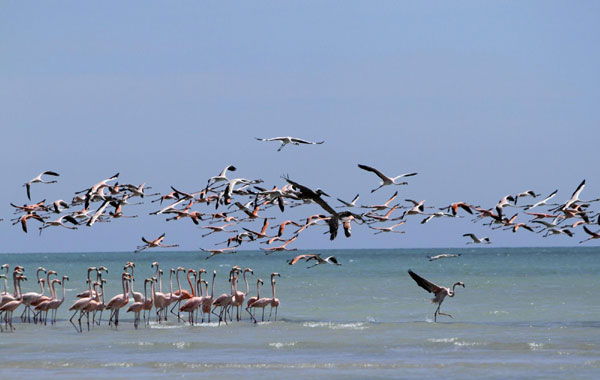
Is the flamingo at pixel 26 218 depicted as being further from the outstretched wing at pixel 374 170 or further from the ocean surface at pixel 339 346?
the outstretched wing at pixel 374 170

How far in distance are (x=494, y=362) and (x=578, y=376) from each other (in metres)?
2.12

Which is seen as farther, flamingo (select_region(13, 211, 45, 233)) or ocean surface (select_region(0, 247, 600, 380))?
flamingo (select_region(13, 211, 45, 233))

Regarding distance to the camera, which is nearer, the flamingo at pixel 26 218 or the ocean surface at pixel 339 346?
the ocean surface at pixel 339 346

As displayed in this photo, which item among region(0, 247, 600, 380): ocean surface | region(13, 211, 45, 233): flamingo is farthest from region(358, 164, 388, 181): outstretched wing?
region(13, 211, 45, 233): flamingo

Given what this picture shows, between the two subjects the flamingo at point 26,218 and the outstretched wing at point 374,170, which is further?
the flamingo at point 26,218

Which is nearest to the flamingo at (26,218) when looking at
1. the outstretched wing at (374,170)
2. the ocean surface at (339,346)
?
the ocean surface at (339,346)

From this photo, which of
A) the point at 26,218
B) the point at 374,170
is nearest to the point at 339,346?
the point at 374,170

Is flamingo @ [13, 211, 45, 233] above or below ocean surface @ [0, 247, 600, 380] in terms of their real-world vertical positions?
above

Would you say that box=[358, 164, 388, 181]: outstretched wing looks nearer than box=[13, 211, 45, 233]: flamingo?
Yes

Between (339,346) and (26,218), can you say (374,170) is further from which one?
(26,218)

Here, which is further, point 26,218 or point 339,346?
point 26,218

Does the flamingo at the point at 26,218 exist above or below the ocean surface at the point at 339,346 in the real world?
above

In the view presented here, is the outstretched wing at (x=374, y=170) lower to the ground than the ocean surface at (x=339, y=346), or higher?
higher

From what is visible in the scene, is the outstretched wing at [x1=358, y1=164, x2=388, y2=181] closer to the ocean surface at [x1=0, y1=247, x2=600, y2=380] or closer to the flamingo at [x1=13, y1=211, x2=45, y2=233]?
the ocean surface at [x1=0, y1=247, x2=600, y2=380]
